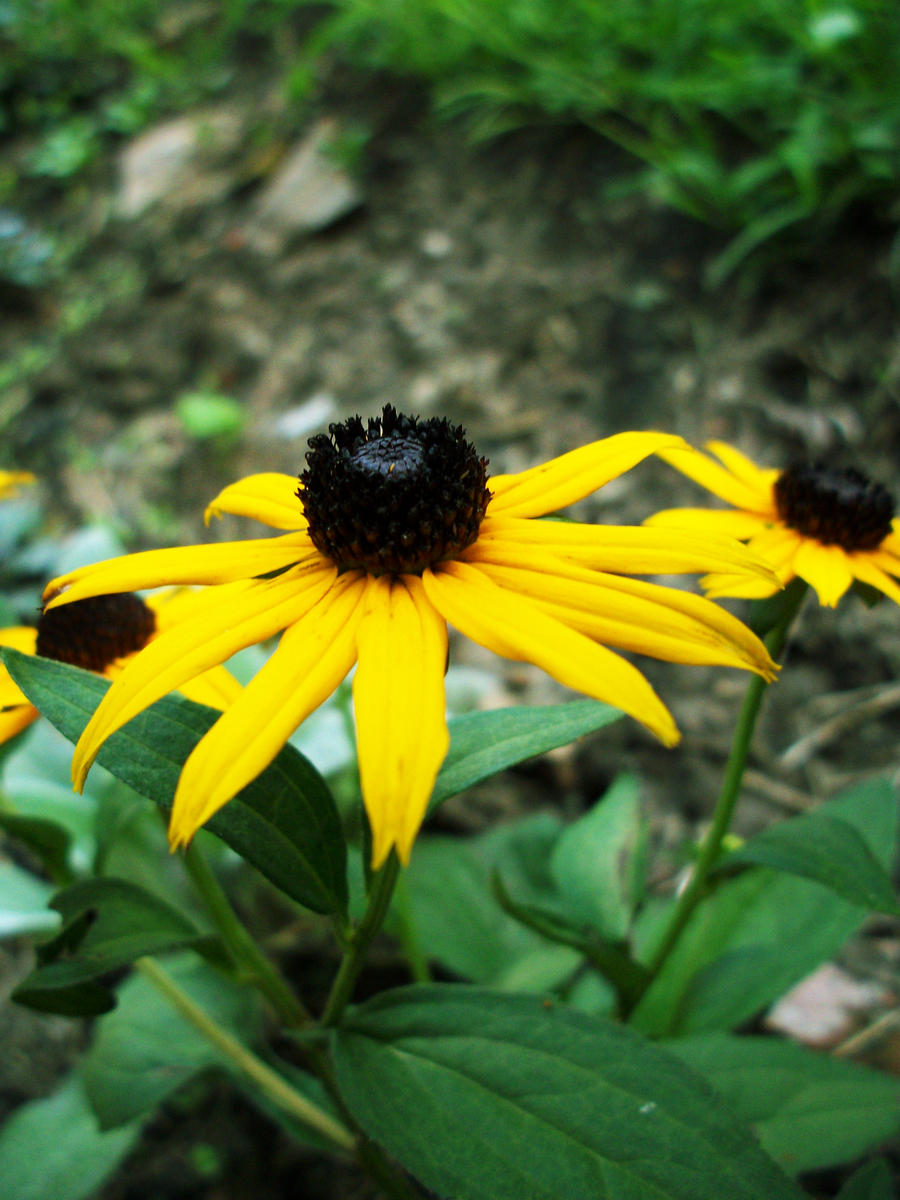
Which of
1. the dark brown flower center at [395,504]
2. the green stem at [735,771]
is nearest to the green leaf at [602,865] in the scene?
the green stem at [735,771]

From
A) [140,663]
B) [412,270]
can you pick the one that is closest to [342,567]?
[140,663]

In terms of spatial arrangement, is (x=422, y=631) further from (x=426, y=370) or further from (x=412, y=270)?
(x=412, y=270)

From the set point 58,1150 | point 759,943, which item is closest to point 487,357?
point 759,943

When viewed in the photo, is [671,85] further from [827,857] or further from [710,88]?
[827,857]

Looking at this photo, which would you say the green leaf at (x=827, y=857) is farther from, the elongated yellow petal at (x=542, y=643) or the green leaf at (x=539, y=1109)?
the elongated yellow petal at (x=542, y=643)

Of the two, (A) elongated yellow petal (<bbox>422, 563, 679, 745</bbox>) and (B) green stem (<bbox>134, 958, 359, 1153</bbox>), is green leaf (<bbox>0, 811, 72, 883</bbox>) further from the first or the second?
(A) elongated yellow petal (<bbox>422, 563, 679, 745</bbox>)

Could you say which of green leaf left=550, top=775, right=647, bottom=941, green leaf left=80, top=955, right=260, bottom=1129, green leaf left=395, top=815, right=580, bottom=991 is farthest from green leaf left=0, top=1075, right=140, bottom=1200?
green leaf left=550, top=775, right=647, bottom=941
